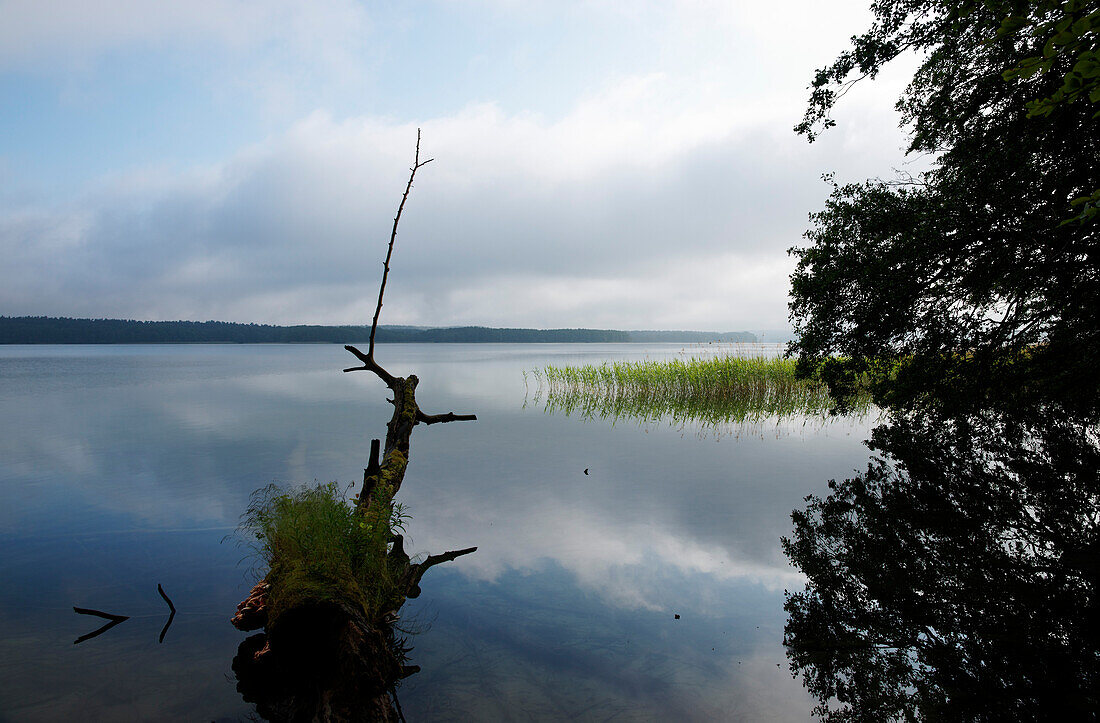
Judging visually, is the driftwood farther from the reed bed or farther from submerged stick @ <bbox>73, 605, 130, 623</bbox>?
the reed bed

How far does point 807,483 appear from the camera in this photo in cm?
1149

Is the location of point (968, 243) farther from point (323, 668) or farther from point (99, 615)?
point (99, 615)

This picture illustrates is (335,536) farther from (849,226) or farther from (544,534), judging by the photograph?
(849,226)

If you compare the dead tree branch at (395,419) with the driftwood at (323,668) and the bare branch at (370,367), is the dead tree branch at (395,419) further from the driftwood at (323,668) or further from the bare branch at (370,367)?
the driftwood at (323,668)

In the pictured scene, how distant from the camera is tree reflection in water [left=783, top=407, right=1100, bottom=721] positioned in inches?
170

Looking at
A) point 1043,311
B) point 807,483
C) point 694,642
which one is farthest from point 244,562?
point 1043,311

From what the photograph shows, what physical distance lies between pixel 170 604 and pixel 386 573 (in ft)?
8.12

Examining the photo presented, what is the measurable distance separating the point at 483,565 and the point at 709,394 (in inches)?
643

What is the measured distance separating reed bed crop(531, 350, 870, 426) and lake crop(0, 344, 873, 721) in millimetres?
2361

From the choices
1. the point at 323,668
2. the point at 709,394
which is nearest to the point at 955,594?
the point at 323,668

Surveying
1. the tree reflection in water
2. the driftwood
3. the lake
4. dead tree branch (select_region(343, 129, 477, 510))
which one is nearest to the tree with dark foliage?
the tree reflection in water

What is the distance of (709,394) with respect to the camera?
21859mm

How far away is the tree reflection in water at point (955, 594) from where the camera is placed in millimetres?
4316

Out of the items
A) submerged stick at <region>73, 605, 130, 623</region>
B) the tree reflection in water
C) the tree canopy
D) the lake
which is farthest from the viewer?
the tree canopy
